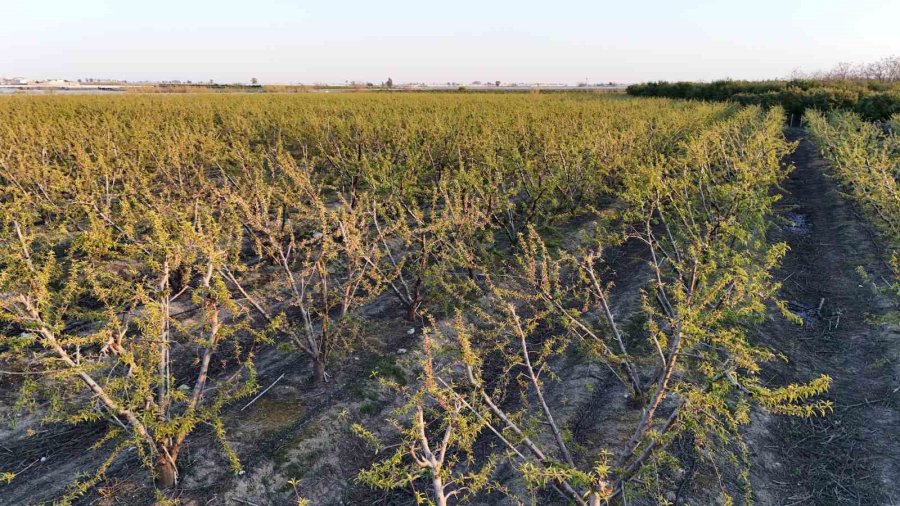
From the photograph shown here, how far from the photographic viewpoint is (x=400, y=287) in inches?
269

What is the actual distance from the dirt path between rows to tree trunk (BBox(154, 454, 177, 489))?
15.1 ft

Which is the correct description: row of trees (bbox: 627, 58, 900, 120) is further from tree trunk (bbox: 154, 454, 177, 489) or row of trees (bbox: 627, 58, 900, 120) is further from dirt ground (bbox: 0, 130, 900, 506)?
tree trunk (bbox: 154, 454, 177, 489)

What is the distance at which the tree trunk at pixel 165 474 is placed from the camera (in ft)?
11.6

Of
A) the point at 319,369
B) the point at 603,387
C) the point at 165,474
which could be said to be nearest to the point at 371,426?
the point at 319,369

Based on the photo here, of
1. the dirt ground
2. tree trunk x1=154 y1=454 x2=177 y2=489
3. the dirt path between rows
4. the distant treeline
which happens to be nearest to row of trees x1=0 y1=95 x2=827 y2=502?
tree trunk x1=154 y1=454 x2=177 y2=489

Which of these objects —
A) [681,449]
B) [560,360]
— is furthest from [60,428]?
[681,449]

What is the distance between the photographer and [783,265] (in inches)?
317

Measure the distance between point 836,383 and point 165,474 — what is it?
6638 millimetres

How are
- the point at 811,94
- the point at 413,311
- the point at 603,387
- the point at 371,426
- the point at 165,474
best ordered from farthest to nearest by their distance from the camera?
the point at 811,94 → the point at 413,311 → the point at 603,387 → the point at 371,426 → the point at 165,474

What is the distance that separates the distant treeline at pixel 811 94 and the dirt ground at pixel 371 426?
25039 mm

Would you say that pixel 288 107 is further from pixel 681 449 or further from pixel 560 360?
pixel 681 449

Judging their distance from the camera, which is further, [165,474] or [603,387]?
[603,387]

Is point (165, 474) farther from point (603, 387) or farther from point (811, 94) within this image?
point (811, 94)

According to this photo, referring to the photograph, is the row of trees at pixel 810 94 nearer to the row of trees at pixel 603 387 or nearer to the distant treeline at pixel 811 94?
the distant treeline at pixel 811 94
